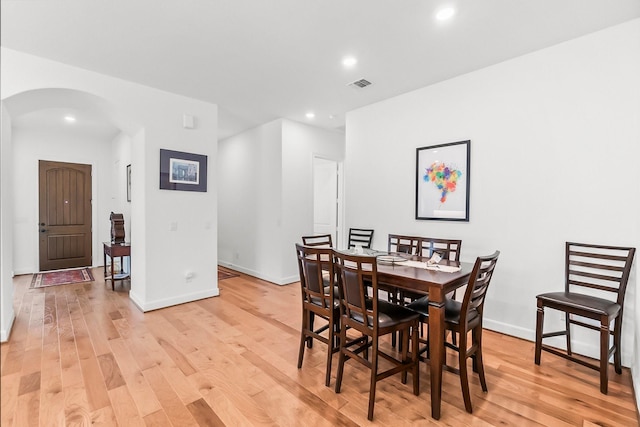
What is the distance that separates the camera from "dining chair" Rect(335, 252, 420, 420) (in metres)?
1.85

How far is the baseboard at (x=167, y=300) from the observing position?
3.58m

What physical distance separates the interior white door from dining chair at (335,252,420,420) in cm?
365

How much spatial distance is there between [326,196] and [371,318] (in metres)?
4.06

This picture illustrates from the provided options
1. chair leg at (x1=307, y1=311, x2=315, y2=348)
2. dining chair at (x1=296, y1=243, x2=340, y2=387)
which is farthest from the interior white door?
dining chair at (x1=296, y1=243, x2=340, y2=387)

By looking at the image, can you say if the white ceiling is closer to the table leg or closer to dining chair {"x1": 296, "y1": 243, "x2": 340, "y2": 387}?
dining chair {"x1": 296, "y1": 243, "x2": 340, "y2": 387}

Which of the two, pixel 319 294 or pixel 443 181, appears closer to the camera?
pixel 319 294

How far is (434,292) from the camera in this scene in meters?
1.90

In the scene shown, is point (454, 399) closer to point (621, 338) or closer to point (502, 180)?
point (621, 338)

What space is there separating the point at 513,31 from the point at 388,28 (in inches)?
39.6

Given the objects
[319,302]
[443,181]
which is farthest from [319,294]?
[443,181]

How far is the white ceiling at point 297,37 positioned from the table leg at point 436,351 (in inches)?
81.5

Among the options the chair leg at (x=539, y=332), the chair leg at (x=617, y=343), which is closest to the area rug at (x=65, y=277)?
the chair leg at (x=539, y=332)

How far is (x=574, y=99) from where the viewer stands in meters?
2.62

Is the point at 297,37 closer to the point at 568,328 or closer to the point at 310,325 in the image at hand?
the point at 310,325
